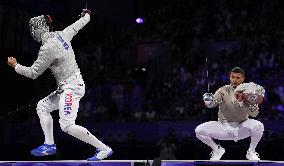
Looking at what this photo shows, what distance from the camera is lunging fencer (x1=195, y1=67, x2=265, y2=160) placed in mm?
6598

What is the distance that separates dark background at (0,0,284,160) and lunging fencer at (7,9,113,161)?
362 cm

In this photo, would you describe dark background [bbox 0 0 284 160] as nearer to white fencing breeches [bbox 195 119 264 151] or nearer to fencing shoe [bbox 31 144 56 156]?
fencing shoe [bbox 31 144 56 156]

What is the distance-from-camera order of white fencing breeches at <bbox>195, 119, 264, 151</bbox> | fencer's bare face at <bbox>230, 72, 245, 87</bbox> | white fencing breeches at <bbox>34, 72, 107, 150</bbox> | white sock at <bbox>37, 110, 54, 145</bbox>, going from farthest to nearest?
fencer's bare face at <bbox>230, 72, 245, 87</bbox> → white fencing breeches at <bbox>195, 119, 264, 151</bbox> → white sock at <bbox>37, 110, 54, 145</bbox> → white fencing breeches at <bbox>34, 72, 107, 150</bbox>

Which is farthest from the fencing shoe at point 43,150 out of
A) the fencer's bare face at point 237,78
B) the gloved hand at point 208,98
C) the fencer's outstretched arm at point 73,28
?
the fencer's bare face at point 237,78

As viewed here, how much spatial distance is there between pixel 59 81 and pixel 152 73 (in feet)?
26.3

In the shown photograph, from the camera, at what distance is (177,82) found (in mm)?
13414

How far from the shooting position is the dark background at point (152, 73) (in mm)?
11680

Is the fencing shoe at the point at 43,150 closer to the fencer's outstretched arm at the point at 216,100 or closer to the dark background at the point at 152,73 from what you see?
the fencer's outstretched arm at the point at 216,100

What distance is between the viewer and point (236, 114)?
22.1 feet

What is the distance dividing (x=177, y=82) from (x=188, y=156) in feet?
9.62

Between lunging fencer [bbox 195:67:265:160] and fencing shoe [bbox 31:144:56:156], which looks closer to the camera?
fencing shoe [bbox 31:144:56:156]

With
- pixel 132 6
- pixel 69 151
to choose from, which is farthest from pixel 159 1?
pixel 69 151

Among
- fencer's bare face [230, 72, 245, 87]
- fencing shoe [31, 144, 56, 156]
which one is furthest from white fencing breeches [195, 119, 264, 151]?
fencing shoe [31, 144, 56, 156]

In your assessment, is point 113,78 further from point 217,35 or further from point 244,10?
point 244,10
